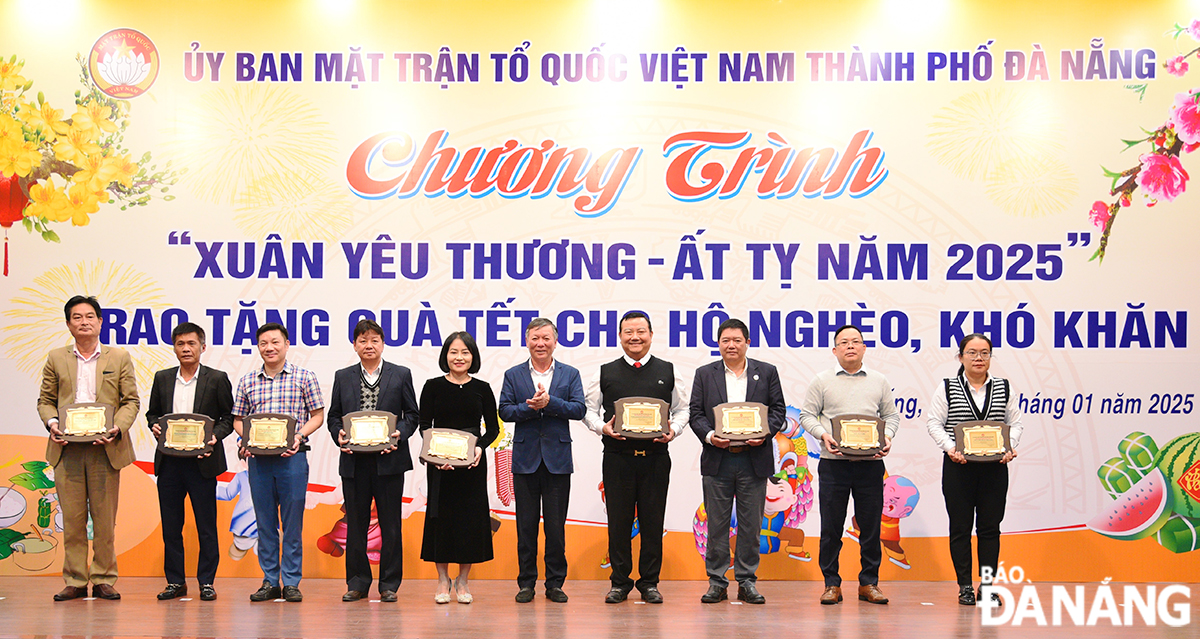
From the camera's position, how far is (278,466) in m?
4.98

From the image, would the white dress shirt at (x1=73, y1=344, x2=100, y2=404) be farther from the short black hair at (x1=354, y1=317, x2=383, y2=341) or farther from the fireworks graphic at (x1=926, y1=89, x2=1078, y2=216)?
the fireworks graphic at (x1=926, y1=89, x2=1078, y2=216)

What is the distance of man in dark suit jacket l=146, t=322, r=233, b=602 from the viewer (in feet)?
16.4

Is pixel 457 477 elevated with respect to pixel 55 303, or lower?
lower

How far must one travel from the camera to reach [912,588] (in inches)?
219

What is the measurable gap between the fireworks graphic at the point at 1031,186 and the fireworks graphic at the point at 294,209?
397cm

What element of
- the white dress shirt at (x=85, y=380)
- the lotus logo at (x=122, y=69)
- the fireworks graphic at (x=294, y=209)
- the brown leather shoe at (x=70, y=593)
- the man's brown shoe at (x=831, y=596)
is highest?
the lotus logo at (x=122, y=69)

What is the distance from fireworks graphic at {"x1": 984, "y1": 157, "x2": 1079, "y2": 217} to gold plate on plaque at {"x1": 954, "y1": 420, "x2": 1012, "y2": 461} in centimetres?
166

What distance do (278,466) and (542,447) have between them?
1.36 meters

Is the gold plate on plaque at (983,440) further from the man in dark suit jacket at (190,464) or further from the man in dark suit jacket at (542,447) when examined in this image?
the man in dark suit jacket at (190,464)

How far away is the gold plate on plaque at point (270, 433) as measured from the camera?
4871mm

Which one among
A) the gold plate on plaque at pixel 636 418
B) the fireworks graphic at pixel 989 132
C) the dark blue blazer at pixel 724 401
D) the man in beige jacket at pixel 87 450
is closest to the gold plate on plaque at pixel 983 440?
the dark blue blazer at pixel 724 401

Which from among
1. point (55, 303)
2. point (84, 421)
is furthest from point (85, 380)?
point (55, 303)

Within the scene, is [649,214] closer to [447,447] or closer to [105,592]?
[447,447]

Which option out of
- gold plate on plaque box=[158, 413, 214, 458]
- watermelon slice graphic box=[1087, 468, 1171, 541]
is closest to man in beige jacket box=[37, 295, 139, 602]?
gold plate on plaque box=[158, 413, 214, 458]
